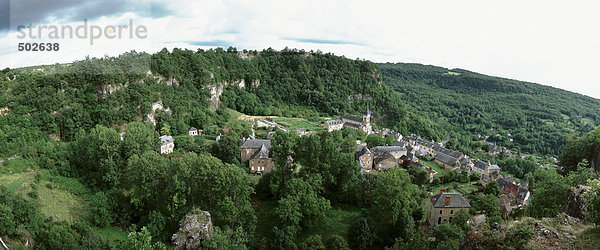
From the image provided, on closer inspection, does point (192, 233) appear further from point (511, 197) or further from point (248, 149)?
point (511, 197)

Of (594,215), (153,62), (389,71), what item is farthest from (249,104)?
(389,71)

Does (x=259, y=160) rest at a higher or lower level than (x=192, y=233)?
lower

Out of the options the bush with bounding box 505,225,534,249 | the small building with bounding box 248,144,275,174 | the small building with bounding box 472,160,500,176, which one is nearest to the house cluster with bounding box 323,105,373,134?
Answer: the small building with bounding box 472,160,500,176

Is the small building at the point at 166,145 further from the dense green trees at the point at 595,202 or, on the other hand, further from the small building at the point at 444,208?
the dense green trees at the point at 595,202

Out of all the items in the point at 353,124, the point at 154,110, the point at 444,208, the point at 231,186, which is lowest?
the point at 444,208

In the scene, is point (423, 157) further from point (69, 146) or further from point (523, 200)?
point (69, 146)

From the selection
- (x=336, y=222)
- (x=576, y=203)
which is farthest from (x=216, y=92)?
(x=576, y=203)

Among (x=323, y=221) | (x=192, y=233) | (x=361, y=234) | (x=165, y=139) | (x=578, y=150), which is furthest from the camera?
(x=165, y=139)
